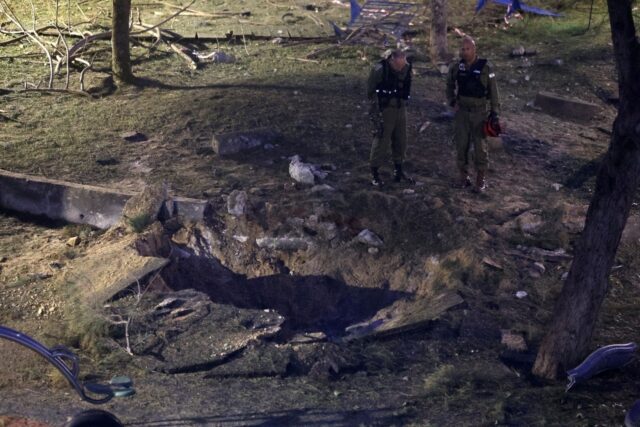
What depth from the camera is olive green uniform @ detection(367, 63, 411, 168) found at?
31.5 ft

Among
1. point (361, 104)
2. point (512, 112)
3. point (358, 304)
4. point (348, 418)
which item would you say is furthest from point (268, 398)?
point (512, 112)

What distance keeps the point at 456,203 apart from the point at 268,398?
13.0 ft

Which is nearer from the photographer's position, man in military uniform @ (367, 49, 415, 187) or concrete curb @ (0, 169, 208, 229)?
concrete curb @ (0, 169, 208, 229)

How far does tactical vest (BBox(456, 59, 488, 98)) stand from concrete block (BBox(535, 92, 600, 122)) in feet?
12.5

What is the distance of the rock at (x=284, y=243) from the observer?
9117mm

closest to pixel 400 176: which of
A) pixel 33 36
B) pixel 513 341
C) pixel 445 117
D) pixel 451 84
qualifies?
pixel 451 84

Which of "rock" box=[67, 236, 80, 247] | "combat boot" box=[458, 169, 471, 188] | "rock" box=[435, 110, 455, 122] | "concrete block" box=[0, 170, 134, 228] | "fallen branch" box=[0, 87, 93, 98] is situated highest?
"rock" box=[435, 110, 455, 122]

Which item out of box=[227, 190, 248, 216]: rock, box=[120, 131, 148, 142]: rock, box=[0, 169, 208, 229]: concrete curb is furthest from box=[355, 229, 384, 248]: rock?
box=[120, 131, 148, 142]: rock

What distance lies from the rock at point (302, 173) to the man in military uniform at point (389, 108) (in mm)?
696

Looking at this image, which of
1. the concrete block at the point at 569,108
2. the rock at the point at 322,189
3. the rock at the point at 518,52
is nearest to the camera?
the rock at the point at 322,189

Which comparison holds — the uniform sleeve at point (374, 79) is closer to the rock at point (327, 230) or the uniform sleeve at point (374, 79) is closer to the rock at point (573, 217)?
the rock at point (327, 230)

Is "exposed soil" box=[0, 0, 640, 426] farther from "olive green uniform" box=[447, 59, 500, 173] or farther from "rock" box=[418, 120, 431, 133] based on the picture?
"olive green uniform" box=[447, 59, 500, 173]

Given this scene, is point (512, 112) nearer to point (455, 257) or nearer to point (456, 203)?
point (456, 203)

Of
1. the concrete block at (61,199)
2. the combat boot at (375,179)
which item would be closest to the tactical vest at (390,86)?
the combat boot at (375,179)
